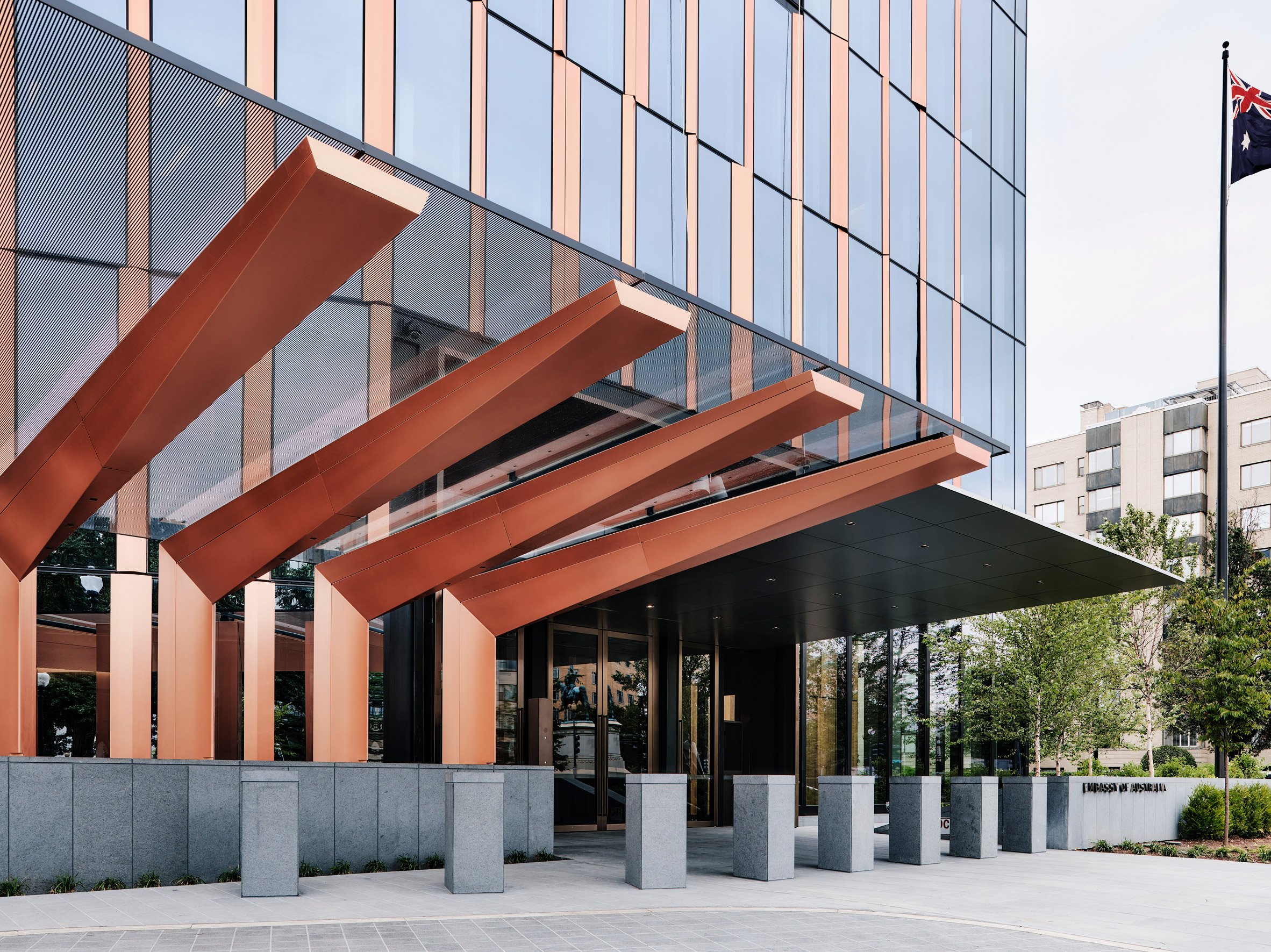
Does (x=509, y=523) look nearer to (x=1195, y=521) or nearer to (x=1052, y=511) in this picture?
(x=1195, y=521)

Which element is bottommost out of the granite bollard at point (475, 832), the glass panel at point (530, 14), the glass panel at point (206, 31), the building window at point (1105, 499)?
the granite bollard at point (475, 832)

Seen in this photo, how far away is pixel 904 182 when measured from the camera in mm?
21031

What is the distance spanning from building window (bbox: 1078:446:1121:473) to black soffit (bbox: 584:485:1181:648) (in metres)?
58.0

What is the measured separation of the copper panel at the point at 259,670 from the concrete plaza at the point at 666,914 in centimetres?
413

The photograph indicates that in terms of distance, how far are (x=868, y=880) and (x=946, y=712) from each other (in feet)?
61.2

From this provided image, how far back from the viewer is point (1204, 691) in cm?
2297

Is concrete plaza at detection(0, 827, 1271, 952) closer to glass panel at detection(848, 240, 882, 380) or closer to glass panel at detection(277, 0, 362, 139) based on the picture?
glass panel at detection(277, 0, 362, 139)

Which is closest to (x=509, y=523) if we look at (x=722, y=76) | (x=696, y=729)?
(x=722, y=76)

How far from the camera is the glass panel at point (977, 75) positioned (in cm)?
2336

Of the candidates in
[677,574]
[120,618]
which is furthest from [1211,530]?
[120,618]

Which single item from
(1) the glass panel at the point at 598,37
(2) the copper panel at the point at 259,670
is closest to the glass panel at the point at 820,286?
(1) the glass panel at the point at 598,37

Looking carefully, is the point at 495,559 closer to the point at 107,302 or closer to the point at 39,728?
the point at 107,302

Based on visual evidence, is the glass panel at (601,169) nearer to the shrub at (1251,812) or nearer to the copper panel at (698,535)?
the copper panel at (698,535)

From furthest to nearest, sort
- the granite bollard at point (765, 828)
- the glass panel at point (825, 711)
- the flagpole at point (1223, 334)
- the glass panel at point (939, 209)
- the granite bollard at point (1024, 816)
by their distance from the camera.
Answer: the glass panel at point (825, 711) → the flagpole at point (1223, 334) → the glass panel at point (939, 209) → the granite bollard at point (1024, 816) → the granite bollard at point (765, 828)
